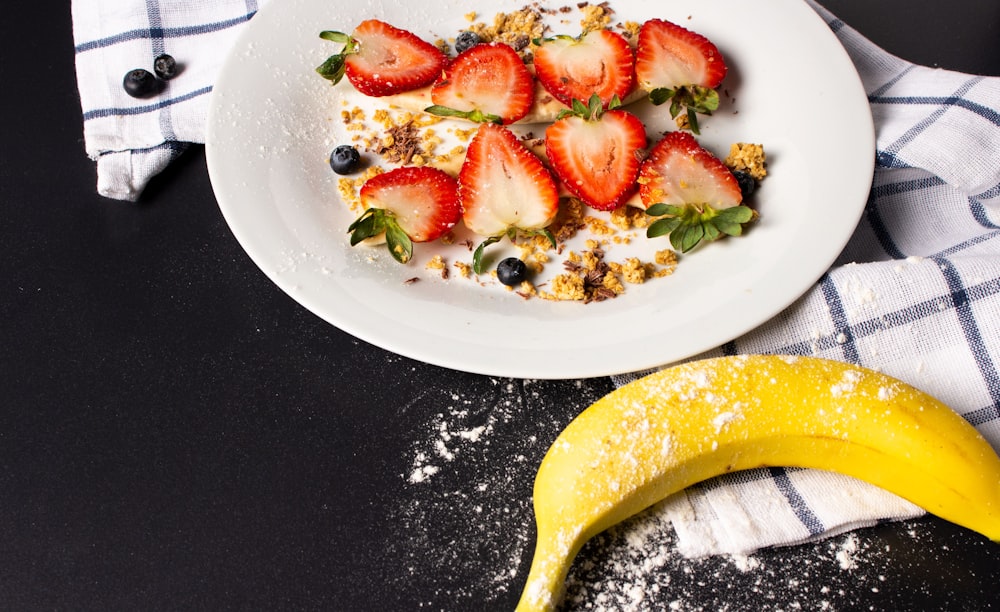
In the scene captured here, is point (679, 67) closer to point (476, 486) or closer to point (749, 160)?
point (749, 160)

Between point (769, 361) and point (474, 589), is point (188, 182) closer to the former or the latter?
point (474, 589)

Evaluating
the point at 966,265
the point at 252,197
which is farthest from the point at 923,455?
the point at 252,197

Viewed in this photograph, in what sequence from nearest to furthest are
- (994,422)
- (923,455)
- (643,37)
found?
(923,455)
(994,422)
(643,37)

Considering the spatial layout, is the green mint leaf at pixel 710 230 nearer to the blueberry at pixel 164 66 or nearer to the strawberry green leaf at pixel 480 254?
the strawberry green leaf at pixel 480 254

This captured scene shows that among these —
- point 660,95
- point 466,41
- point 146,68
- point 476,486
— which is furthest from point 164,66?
point 476,486

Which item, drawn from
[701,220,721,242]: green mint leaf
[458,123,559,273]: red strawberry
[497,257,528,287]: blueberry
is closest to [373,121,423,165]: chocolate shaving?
[458,123,559,273]: red strawberry

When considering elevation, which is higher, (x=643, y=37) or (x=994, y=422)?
(x=643, y=37)
